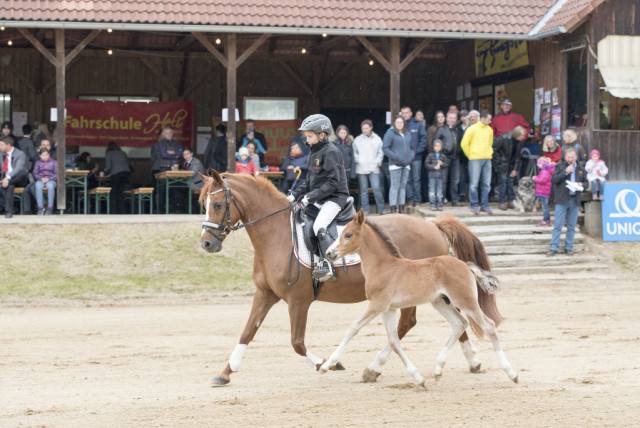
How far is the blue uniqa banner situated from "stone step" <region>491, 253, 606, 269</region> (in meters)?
1.06

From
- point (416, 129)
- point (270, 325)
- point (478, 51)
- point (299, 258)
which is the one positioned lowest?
point (270, 325)

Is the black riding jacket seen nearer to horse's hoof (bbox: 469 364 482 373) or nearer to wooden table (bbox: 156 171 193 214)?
horse's hoof (bbox: 469 364 482 373)

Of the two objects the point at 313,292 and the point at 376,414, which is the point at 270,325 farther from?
the point at 376,414

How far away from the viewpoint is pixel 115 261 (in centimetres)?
1739

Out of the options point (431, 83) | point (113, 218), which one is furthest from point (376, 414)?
point (431, 83)

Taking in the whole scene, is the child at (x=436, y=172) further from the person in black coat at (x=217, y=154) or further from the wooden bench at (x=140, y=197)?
the wooden bench at (x=140, y=197)

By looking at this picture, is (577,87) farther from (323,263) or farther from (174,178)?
(323,263)

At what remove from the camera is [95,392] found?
901 cm

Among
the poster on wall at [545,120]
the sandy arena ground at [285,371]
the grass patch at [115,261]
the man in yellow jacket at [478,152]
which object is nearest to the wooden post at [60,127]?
the grass patch at [115,261]

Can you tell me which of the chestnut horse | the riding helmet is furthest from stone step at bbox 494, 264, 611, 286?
the riding helmet

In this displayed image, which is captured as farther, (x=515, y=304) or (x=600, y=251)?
(x=600, y=251)

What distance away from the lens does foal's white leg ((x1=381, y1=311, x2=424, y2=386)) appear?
8.82 metres

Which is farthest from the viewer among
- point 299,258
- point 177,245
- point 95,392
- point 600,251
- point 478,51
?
point 478,51

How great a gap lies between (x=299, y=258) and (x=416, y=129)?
36.3 ft
